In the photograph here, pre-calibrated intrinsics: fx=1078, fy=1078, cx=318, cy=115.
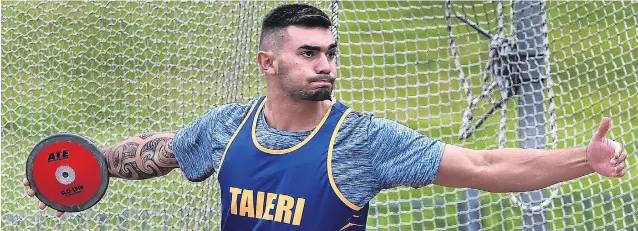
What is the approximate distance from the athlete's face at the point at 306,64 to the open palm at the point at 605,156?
0.80m

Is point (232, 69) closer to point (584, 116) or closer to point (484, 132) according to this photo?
A: point (484, 132)

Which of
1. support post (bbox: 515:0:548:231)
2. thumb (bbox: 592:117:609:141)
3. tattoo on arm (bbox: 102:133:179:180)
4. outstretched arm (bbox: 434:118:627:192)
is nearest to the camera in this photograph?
thumb (bbox: 592:117:609:141)

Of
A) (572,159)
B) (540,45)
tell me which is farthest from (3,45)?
(572,159)

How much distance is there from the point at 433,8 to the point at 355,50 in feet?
2.40

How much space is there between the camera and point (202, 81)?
18.5 ft

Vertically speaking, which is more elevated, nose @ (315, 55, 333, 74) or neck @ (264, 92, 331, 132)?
nose @ (315, 55, 333, 74)

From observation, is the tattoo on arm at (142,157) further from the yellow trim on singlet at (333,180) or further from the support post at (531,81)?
the support post at (531,81)

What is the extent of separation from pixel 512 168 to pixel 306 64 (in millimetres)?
701

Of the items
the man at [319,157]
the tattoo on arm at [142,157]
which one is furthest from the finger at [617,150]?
the tattoo on arm at [142,157]

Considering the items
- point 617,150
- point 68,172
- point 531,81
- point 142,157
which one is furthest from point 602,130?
point 531,81

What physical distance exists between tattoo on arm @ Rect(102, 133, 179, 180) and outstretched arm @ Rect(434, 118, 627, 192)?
3.40ft

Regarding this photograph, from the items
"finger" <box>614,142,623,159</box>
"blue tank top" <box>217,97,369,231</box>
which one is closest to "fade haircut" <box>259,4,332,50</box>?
"blue tank top" <box>217,97,369,231</box>

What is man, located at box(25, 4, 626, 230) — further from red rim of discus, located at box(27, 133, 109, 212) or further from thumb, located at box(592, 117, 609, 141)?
red rim of discus, located at box(27, 133, 109, 212)

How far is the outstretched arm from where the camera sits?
314cm
